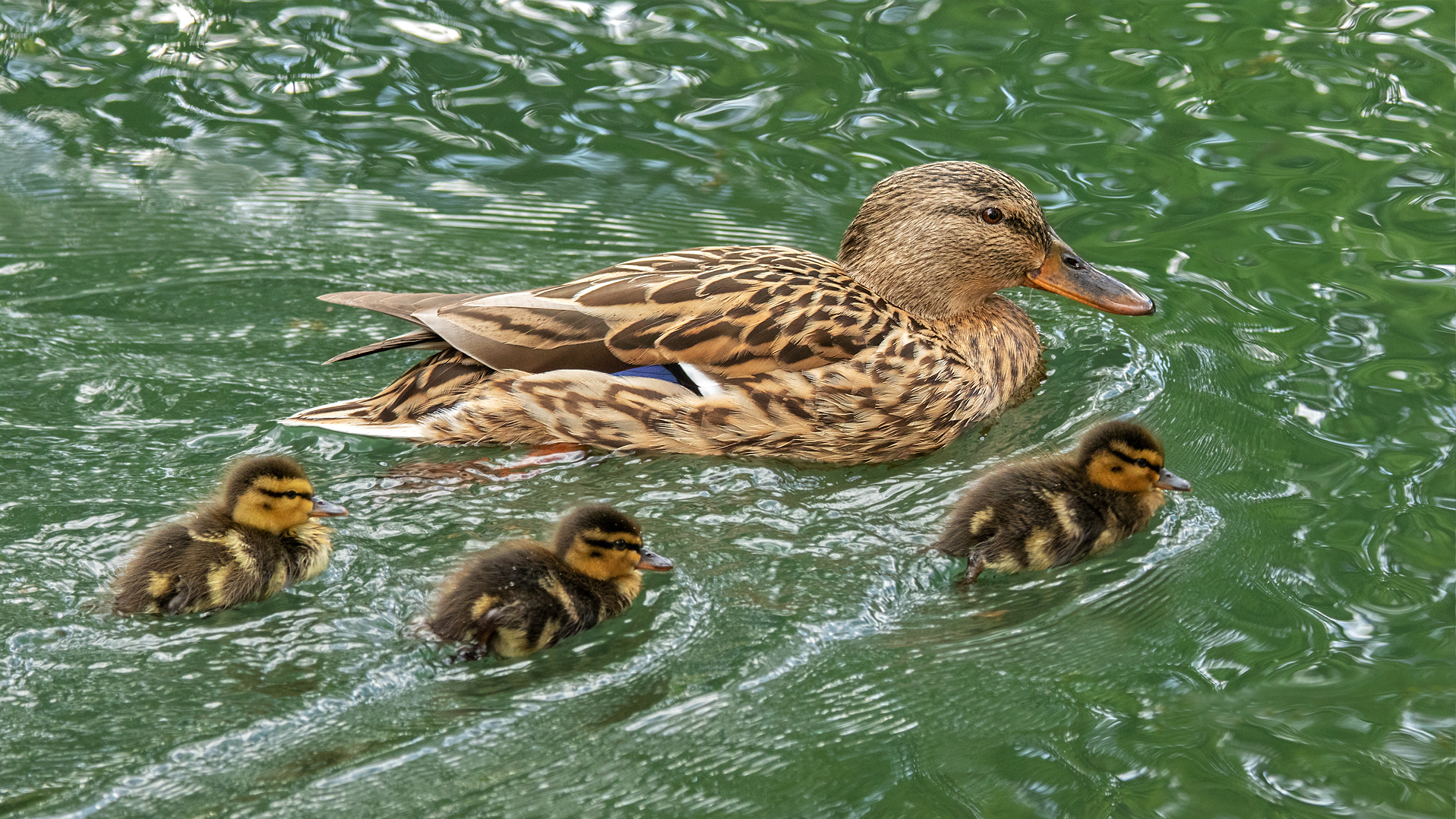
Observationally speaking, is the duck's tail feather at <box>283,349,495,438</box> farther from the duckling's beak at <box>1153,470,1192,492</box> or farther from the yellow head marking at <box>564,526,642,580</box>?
the duckling's beak at <box>1153,470,1192,492</box>

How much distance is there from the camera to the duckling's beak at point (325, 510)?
4.41 m

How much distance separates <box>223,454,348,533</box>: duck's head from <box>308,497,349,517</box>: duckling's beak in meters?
0.03

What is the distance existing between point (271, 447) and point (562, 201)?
7.41ft

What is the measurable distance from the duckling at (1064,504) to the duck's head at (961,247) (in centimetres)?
109

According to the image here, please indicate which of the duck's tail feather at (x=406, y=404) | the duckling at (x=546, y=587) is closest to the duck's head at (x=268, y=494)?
the duckling at (x=546, y=587)

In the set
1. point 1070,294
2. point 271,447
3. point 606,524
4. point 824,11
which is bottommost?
point 271,447

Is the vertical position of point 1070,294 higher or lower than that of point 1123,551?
higher

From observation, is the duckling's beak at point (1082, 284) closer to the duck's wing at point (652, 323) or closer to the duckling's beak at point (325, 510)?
the duck's wing at point (652, 323)

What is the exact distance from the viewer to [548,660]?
4.11m

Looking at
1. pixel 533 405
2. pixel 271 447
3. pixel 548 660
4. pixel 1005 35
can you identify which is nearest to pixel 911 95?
pixel 1005 35

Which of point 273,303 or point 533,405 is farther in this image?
point 273,303

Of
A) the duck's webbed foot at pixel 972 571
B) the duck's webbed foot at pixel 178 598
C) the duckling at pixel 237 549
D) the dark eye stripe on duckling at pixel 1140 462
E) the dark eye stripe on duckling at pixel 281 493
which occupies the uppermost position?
the dark eye stripe on duckling at pixel 1140 462

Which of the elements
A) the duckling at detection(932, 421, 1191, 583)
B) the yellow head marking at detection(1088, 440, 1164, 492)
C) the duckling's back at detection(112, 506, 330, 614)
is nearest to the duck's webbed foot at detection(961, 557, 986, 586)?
the duckling at detection(932, 421, 1191, 583)

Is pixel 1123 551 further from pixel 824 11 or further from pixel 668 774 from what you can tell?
pixel 824 11
